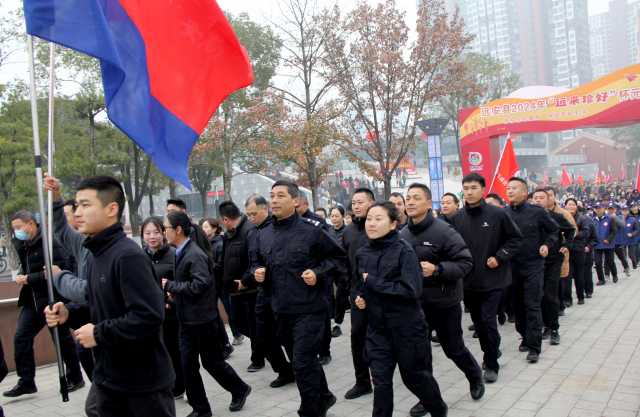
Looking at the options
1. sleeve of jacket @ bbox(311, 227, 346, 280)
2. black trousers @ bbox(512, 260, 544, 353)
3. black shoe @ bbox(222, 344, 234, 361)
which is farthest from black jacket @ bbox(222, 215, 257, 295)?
black trousers @ bbox(512, 260, 544, 353)

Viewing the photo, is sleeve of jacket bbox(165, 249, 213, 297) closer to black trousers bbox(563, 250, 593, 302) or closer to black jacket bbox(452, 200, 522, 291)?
black jacket bbox(452, 200, 522, 291)

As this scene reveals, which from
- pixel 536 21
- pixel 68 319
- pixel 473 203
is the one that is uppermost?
pixel 536 21

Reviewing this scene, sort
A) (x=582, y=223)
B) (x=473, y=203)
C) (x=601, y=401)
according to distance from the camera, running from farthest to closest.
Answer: (x=582, y=223) → (x=473, y=203) → (x=601, y=401)

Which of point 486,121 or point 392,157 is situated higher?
point 486,121

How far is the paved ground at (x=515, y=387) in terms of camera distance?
5164 millimetres

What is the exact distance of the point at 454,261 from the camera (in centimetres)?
512

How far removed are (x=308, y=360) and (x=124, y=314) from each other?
200cm

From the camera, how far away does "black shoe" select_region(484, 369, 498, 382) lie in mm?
5898

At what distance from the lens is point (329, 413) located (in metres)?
5.26

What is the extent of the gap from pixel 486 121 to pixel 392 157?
6.50m

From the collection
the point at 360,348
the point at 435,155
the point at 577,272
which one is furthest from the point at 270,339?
the point at 435,155

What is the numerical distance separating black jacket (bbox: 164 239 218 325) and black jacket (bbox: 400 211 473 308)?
5.64 ft

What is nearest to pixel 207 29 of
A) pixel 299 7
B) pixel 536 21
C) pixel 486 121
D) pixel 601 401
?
pixel 601 401

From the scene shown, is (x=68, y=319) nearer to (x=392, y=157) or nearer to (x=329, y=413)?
(x=329, y=413)
